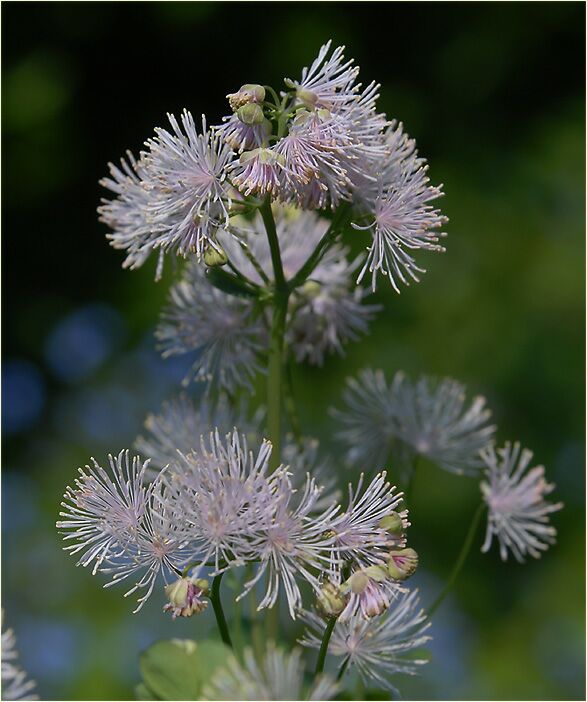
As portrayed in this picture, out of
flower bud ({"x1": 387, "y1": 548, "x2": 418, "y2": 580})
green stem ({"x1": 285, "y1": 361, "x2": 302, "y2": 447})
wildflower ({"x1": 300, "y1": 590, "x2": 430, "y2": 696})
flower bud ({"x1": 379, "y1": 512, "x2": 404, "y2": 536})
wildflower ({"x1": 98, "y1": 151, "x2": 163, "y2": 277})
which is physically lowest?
wildflower ({"x1": 300, "y1": 590, "x2": 430, "y2": 696})

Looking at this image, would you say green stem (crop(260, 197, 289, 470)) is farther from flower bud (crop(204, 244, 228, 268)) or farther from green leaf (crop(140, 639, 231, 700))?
green leaf (crop(140, 639, 231, 700))

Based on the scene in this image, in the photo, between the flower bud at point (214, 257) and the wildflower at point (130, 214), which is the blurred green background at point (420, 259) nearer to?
the wildflower at point (130, 214)

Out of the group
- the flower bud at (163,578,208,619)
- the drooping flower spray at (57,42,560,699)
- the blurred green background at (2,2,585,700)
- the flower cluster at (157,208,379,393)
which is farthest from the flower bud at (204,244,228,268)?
the blurred green background at (2,2,585,700)

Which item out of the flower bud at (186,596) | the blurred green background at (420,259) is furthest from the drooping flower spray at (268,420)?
the blurred green background at (420,259)

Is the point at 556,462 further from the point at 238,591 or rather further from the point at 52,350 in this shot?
the point at 238,591

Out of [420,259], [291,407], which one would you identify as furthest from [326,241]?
[420,259]

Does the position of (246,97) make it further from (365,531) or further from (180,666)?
(180,666)
